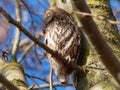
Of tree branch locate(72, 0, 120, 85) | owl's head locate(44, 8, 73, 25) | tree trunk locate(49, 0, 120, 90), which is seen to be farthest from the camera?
owl's head locate(44, 8, 73, 25)

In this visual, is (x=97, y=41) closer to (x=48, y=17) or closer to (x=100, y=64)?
(x=100, y=64)

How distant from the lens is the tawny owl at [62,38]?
1684mm

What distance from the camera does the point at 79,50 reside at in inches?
67.5

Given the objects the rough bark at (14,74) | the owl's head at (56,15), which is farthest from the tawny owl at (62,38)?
the rough bark at (14,74)

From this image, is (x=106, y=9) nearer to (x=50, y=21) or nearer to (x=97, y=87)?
(x=50, y=21)

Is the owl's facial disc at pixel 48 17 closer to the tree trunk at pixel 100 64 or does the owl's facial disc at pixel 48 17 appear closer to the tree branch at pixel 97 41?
the tree trunk at pixel 100 64

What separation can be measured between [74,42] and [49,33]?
13 centimetres

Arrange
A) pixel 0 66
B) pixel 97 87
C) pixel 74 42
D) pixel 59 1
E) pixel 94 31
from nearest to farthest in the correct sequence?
pixel 94 31
pixel 97 87
pixel 74 42
pixel 59 1
pixel 0 66

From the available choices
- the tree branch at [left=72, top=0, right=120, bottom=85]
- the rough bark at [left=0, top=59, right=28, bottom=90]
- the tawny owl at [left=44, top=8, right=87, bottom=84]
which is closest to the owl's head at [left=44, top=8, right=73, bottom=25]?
the tawny owl at [left=44, top=8, right=87, bottom=84]

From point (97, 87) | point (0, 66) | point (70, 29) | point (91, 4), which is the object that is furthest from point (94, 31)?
point (0, 66)

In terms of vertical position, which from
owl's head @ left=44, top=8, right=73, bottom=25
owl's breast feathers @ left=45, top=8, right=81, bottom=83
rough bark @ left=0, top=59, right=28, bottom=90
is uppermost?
owl's head @ left=44, top=8, right=73, bottom=25

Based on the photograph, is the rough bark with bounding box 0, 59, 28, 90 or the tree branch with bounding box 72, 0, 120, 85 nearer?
the tree branch with bounding box 72, 0, 120, 85

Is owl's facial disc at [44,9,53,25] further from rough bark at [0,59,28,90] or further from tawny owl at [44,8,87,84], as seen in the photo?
rough bark at [0,59,28,90]

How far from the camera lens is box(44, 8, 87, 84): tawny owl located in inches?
66.3
